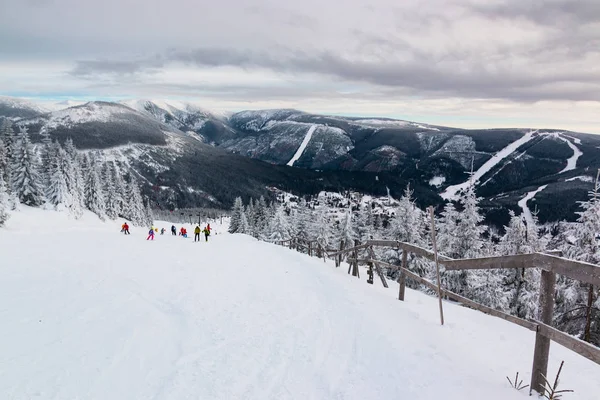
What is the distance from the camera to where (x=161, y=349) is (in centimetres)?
555

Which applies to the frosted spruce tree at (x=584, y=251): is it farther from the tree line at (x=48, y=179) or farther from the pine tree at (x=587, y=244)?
the tree line at (x=48, y=179)

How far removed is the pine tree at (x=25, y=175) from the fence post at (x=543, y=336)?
55.0m

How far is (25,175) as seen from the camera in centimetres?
4512

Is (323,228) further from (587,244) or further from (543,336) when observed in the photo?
(543,336)

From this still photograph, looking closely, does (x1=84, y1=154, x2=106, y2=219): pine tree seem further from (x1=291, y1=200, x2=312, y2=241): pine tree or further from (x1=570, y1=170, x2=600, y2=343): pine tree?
(x1=570, y1=170, x2=600, y2=343): pine tree

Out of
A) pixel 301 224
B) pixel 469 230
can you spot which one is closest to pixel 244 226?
pixel 301 224

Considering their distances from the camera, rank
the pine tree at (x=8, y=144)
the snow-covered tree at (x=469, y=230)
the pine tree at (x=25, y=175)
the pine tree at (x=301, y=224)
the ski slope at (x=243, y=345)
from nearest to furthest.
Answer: the ski slope at (x=243, y=345), the snow-covered tree at (x=469, y=230), the pine tree at (x=8, y=144), the pine tree at (x=25, y=175), the pine tree at (x=301, y=224)

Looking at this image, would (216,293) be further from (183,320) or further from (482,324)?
(482,324)

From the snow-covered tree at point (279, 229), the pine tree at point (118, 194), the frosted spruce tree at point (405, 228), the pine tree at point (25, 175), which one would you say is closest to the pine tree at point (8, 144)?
the pine tree at point (25, 175)

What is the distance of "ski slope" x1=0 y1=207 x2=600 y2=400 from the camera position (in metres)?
4.54

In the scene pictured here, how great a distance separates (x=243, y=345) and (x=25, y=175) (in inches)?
2058

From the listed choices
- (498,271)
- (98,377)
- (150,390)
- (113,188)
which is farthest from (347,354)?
(113,188)

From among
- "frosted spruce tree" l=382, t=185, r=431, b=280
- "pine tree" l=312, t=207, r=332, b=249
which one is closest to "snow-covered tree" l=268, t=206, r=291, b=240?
"pine tree" l=312, t=207, r=332, b=249

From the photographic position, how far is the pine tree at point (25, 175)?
147ft
